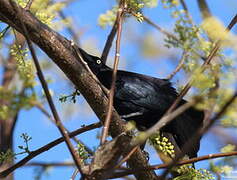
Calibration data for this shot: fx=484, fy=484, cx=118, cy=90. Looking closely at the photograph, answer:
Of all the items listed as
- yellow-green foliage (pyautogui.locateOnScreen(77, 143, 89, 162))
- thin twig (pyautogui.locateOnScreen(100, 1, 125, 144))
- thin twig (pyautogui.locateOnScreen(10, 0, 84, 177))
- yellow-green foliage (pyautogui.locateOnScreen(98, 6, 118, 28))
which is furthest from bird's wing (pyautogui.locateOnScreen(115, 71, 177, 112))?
thin twig (pyautogui.locateOnScreen(10, 0, 84, 177))

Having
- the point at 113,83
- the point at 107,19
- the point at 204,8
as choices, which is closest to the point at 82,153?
the point at 113,83

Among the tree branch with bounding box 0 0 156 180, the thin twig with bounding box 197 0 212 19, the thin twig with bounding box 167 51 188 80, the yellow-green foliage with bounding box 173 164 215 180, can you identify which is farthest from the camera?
the thin twig with bounding box 197 0 212 19

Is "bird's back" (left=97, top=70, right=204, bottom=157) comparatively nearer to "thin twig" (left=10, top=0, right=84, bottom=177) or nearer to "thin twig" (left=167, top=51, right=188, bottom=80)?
"thin twig" (left=167, top=51, right=188, bottom=80)

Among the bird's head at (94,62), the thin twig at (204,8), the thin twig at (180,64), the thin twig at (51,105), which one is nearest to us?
the thin twig at (51,105)

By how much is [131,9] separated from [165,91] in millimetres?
1773

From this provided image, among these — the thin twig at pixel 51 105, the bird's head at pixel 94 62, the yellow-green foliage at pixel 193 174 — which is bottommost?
the yellow-green foliage at pixel 193 174

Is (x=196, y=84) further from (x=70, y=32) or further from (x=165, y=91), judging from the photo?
(x=70, y=32)

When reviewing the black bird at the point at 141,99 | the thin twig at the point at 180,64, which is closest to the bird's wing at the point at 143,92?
the black bird at the point at 141,99

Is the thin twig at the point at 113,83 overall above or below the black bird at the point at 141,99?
below

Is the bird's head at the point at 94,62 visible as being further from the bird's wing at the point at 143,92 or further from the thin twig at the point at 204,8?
the thin twig at the point at 204,8

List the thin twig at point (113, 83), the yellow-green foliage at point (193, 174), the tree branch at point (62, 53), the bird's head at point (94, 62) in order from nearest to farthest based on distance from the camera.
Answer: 1. the thin twig at point (113, 83)
2. the tree branch at point (62, 53)
3. the yellow-green foliage at point (193, 174)
4. the bird's head at point (94, 62)

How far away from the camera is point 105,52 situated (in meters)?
5.98

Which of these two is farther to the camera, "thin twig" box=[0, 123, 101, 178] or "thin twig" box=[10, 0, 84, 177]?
"thin twig" box=[0, 123, 101, 178]

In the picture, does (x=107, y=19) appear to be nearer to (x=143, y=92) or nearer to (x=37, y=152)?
(x=143, y=92)
